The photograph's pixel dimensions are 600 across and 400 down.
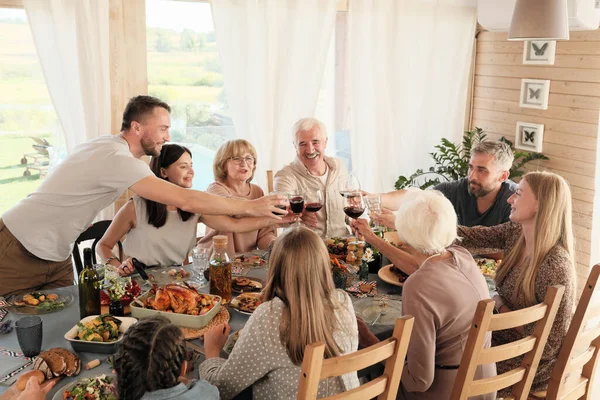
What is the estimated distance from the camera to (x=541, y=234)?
2396mm

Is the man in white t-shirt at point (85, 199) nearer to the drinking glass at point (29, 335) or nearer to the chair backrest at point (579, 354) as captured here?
the drinking glass at point (29, 335)

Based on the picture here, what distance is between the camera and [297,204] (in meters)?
2.73

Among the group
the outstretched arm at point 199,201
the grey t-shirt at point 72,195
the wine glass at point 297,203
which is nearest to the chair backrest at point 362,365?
the wine glass at point 297,203

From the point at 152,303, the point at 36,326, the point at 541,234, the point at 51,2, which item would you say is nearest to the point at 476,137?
the point at 541,234

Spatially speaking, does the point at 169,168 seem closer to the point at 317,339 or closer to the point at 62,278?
the point at 62,278

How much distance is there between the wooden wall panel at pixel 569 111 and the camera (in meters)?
4.39

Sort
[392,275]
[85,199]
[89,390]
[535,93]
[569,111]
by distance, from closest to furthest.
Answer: [89,390] → [392,275] → [85,199] → [569,111] → [535,93]

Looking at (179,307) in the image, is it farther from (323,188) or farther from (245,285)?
(323,188)

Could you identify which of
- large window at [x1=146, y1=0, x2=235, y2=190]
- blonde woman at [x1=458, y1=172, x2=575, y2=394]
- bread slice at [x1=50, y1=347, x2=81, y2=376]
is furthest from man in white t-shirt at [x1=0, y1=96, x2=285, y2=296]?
large window at [x1=146, y1=0, x2=235, y2=190]

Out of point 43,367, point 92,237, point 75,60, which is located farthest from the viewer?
point 75,60

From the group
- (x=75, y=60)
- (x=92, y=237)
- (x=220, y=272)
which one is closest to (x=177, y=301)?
(x=220, y=272)

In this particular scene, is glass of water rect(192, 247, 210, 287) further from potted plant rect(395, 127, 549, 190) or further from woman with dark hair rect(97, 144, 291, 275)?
potted plant rect(395, 127, 549, 190)

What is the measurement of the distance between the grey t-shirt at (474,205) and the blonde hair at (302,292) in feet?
6.17

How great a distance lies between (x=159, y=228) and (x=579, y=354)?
1952 mm
